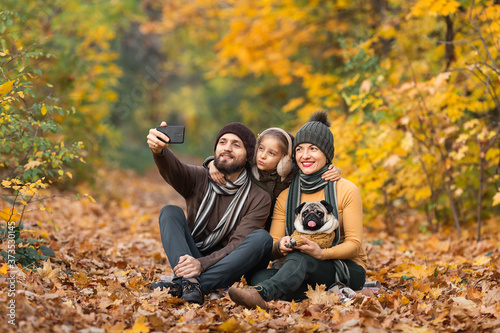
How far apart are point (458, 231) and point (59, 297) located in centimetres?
489

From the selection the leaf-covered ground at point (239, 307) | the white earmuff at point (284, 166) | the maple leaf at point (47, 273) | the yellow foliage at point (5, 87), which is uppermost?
the yellow foliage at point (5, 87)

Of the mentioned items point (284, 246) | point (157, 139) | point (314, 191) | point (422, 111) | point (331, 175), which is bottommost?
point (284, 246)

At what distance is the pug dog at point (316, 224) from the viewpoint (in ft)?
11.1

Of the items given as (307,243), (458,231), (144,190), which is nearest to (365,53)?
(458,231)

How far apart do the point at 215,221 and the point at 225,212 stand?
12cm

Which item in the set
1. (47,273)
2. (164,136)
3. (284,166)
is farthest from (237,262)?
(47,273)

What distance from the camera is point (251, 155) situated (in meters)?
3.88

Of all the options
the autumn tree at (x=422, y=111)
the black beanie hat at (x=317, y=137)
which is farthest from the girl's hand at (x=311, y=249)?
the autumn tree at (x=422, y=111)

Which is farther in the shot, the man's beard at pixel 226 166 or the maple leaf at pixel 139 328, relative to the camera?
the man's beard at pixel 226 166

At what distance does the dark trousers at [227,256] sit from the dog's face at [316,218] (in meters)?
0.28

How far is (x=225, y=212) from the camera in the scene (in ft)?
12.5

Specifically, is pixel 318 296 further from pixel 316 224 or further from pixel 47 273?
A: pixel 47 273

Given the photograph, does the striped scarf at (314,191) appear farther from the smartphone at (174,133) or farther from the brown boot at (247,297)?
the smartphone at (174,133)

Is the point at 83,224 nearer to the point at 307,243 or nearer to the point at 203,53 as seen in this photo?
the point at 307,243
